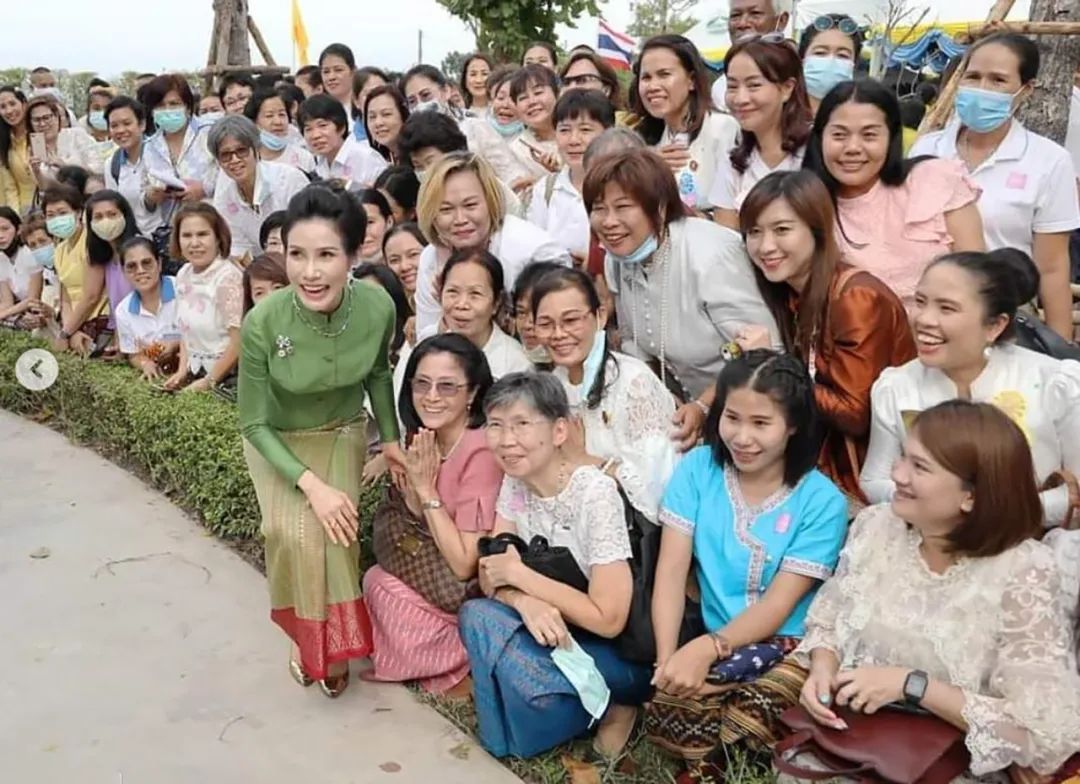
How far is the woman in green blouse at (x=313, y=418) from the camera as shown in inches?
124

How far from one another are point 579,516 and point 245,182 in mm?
3666

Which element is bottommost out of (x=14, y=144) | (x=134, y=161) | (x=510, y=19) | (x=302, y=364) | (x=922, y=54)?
(x=302, y=364)

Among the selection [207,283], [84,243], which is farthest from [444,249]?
[84,243]

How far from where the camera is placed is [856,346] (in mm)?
2836

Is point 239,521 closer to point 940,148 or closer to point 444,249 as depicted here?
point 444,249

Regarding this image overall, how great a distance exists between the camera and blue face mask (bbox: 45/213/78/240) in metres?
6.44

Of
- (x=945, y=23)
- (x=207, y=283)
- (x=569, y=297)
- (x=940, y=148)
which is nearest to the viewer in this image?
(x=569, y=297)

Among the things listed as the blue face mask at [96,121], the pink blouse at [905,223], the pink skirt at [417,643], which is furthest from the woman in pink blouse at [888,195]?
the blue face mask at [96,121]

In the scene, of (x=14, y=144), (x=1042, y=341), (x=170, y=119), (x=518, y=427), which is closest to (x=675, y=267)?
(x=518, y=427)

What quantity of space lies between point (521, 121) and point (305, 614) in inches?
120

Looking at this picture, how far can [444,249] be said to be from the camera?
12.6 feet

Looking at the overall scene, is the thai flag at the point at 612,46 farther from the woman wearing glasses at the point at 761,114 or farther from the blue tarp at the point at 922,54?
the woman wearing glasses at the point at 761,114

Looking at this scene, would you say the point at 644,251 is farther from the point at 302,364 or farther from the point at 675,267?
the point at 302,364

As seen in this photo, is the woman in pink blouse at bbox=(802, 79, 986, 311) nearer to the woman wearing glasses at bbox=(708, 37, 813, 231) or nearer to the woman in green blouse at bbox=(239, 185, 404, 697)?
the woman wearing glasses at bbox=(708, 37, 813, 231)
